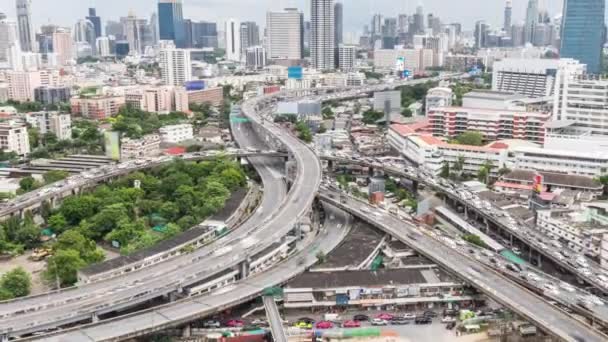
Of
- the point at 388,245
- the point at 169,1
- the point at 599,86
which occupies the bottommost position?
the point at 388,245

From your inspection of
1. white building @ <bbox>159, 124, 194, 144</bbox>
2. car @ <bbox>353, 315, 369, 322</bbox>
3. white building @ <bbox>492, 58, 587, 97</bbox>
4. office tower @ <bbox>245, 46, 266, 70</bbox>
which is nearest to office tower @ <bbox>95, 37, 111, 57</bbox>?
office tower @ <bbox>245, 46, 266, 70</bbox>

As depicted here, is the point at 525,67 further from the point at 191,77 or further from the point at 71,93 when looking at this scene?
the point at 71,93

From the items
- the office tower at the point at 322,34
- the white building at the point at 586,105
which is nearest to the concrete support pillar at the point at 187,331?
the white building at the point at 586,105

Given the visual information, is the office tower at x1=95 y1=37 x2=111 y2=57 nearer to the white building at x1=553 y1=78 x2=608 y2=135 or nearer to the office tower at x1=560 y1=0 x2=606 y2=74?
the office tower at x1=560 y1=0 x2=606 y2=74

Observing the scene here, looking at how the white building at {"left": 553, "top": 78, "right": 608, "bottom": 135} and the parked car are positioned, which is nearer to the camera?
the parked car

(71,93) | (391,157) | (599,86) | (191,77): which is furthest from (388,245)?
(191,77)
